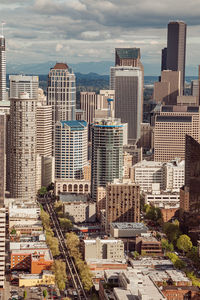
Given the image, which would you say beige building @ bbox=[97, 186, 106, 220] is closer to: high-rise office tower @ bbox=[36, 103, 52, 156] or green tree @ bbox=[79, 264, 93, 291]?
green tree @ bbox=[79, 264, 93, 291]

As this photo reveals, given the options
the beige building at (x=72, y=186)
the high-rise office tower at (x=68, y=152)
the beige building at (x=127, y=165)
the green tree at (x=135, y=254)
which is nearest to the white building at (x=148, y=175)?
the beige building at (x=127, y=165)

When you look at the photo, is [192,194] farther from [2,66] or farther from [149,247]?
[2,66]

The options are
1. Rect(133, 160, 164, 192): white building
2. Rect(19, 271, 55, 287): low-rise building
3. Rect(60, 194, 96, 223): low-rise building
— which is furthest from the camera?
Rect(133, 160, 164, 192): white building

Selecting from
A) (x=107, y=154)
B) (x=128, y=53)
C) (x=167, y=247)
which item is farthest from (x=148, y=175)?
(x=128, y=53)

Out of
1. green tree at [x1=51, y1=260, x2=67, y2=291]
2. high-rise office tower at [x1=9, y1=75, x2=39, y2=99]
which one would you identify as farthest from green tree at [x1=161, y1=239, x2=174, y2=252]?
high-rise office tower at [x1=9, y1=75, x2=39, y2=99]

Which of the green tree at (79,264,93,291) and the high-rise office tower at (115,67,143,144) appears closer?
the green tree at (79,264,93,291)

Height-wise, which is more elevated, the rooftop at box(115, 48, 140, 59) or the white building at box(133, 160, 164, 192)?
the rooftop at box(115, 48, 140, 59)
